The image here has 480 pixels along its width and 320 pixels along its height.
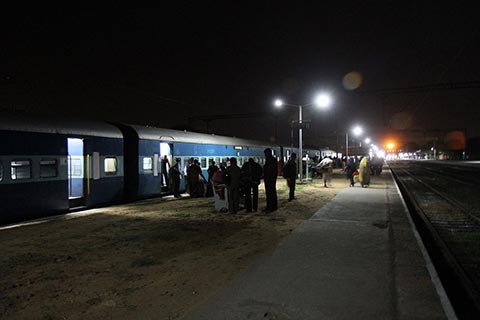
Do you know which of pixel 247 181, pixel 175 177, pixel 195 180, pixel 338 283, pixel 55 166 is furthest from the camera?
pixel 195 180

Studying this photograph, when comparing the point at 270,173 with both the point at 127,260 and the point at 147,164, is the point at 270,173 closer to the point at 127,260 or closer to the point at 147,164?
the point at 147,164

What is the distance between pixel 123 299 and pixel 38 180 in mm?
7871

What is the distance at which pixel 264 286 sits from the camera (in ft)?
18.3

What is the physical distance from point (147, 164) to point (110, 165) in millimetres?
2128

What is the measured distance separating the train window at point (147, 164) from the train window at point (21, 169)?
216 inches

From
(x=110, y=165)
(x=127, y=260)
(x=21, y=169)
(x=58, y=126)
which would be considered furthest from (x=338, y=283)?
(x=110, y=165)

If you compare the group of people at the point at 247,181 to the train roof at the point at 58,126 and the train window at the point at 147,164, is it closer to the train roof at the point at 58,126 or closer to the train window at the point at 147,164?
the train window at the point at 147,164

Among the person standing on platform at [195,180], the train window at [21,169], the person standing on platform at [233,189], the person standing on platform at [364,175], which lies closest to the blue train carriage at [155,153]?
the person standing on platform at [195,180]

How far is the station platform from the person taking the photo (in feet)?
15.4

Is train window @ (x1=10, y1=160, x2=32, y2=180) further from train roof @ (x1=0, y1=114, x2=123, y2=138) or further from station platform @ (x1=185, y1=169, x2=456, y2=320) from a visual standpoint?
station platform @ (x1=185, y1=169, x2=456, y2=320)

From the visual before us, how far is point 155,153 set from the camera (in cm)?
1747

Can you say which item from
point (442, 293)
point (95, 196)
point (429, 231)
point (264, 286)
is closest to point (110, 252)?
point (264, 286)

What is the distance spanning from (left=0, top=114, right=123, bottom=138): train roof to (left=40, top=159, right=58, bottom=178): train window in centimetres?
90

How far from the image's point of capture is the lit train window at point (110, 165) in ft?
48.4
